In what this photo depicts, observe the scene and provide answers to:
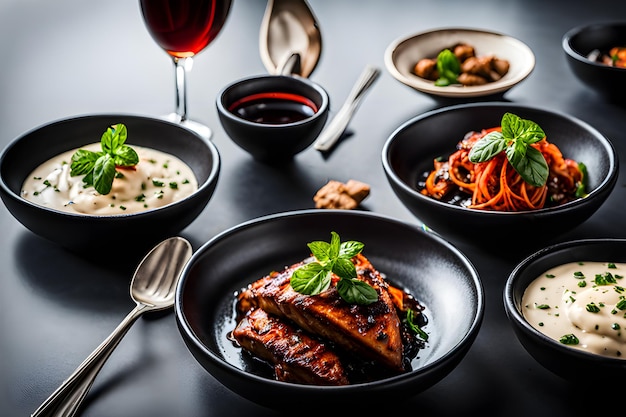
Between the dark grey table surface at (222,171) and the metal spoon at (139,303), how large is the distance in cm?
5

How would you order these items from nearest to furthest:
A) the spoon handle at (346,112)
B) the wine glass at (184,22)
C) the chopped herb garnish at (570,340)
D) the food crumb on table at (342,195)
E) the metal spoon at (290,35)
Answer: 1. the chopped herb garnish at (570,340)
2. the food crumb on table at (342,195)
3. the wine glass at (184,22)
4. the spoon handle at (346,112)
5. the metal spoon at (290,35)

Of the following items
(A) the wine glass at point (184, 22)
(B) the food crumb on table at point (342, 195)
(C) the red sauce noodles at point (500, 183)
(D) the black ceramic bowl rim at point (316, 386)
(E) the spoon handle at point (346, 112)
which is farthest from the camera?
(E) the spoon handle at point (346, 112)

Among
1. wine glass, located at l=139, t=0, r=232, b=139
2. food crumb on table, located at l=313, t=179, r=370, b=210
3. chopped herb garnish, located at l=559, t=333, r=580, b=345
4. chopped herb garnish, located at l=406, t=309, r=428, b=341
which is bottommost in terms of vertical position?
food crumb on table, located at l=313, t=179, r=370, b=210

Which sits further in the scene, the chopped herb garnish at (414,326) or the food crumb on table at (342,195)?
the food crumb on table at (342,195)

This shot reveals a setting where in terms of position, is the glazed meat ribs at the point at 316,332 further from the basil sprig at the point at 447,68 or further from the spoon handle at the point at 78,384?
the basil sprig at the point at 447,68

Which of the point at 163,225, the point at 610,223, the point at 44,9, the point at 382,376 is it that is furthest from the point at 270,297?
the point at 44,9

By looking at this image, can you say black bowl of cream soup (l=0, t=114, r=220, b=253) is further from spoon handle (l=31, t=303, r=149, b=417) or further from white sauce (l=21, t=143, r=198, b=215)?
spoon handle (l=31, t=303, r=149, b=417)

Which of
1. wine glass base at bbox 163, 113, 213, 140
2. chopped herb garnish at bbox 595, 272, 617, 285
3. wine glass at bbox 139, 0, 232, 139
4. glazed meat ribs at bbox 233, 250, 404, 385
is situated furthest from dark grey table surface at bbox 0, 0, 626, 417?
wine glass at bbox 139, 0, 232, 139

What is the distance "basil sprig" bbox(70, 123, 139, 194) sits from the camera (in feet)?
7.66

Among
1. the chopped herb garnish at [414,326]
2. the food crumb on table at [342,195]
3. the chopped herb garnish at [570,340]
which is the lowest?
the food crumb on table at [342,195]

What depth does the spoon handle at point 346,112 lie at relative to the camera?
9.91ft

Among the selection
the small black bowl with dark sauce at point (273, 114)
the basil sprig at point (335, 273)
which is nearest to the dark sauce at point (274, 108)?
the small black bowl with dark sauce at point (273, 114)

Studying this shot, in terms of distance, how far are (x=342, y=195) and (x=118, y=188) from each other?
0.72 metres

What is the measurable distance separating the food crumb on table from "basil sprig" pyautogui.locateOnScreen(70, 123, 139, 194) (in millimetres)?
612
